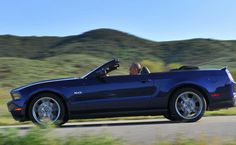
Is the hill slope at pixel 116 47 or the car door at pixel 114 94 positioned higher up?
the hill slope at pixel 116 47

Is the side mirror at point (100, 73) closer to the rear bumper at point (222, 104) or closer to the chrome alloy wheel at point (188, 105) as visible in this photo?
the chrome alloy wheel at point (188, 105)

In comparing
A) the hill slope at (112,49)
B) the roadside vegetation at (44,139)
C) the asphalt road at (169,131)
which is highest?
the hill slope at (112,49)

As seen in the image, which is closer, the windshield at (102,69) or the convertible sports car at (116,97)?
the convertible sports car at (116,97)

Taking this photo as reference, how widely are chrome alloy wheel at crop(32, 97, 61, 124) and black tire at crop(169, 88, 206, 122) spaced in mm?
2295

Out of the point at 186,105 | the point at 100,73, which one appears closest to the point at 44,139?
the point at 100,73

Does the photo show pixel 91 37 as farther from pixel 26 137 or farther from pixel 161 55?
pixel 26 137

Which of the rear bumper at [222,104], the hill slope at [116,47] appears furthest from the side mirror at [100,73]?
the hill slope at [116,47]

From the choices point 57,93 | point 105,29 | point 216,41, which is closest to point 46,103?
point 57,93

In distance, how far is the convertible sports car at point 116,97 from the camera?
481 inches

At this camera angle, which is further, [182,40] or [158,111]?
[182,40]

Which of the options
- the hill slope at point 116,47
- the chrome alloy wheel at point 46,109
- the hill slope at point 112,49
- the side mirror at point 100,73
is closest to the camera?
the chrome alloy wheel at point 46,109

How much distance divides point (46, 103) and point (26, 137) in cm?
479

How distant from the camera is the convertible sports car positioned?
1222cm

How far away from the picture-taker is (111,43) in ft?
420
